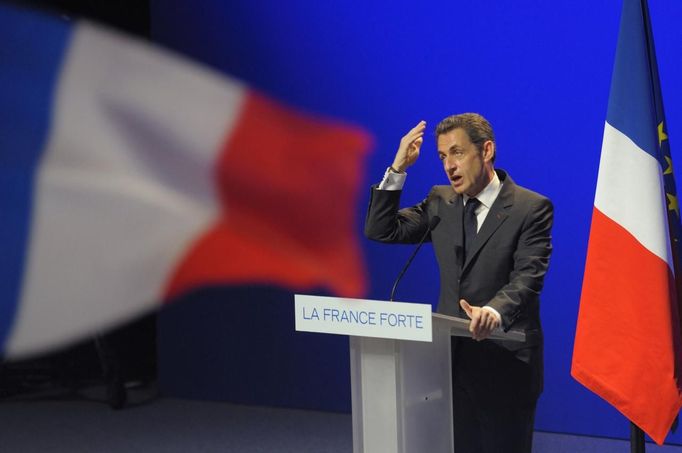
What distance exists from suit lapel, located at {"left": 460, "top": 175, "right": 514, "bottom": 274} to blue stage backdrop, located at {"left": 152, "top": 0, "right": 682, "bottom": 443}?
1.88m

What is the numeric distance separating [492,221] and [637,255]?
0.47 m

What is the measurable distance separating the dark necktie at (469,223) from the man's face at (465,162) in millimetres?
23

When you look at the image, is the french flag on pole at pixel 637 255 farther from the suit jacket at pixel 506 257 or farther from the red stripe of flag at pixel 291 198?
the red stripe of flag at pixel 291 198

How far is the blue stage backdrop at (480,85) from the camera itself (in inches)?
168

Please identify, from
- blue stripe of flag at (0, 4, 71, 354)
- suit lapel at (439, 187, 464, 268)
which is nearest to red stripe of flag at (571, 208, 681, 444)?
suit lapel at (439, 187, 464, 268)

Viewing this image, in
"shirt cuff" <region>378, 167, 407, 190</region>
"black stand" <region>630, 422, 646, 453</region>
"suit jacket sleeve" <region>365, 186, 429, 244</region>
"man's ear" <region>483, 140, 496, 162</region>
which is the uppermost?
"man's ear" <region>483, 140, 496, 162</region>

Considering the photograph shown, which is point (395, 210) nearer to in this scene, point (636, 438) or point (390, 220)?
point (390, 220)

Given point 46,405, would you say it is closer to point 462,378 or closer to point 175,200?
point 175,200

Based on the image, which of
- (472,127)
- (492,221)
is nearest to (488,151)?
(472,127)

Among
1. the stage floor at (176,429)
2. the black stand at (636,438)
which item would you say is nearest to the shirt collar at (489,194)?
the black stand at (636,438)

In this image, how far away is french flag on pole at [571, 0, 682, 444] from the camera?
105 inches

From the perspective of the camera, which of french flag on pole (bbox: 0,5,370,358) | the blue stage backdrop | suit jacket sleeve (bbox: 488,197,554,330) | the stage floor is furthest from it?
french flag on pole (bbox: 0,5,370,358)

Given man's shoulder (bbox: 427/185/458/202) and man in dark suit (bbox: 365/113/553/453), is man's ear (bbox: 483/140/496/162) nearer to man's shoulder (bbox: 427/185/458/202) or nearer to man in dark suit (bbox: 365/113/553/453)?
man in dark suit (bbox: 365/113/553/453)

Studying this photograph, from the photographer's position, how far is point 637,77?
106 inches
